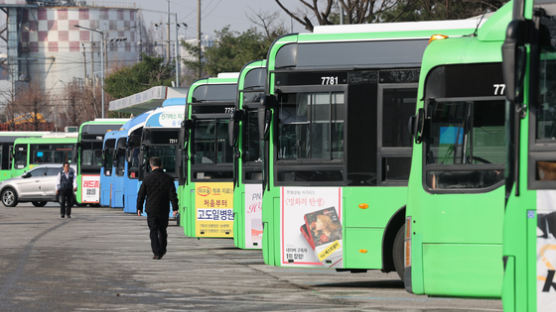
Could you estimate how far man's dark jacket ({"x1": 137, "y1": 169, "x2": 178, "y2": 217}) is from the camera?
17.8 metres

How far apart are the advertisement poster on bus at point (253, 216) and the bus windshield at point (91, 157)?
84.3 feet

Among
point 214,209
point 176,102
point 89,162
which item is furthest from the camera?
point 89,162

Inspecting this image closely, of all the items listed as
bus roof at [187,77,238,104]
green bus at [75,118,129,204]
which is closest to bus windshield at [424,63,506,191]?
bus roof at [187,77,238,104]

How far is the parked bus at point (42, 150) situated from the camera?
157ft

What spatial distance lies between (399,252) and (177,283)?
3.07m

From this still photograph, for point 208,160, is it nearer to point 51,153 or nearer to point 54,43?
point 51,153

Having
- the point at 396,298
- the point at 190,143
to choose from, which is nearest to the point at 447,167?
the point at 396,298

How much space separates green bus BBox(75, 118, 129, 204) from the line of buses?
21566 mm

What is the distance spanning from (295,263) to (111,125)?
3129cm

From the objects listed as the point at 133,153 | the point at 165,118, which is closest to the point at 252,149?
the point at 165,118

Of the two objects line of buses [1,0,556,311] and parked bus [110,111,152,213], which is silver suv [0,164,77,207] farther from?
line of buses [1,0,556,311]

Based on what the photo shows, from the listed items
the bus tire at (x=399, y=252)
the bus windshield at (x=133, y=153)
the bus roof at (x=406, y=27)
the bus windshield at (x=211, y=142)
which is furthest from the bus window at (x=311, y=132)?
the bus windshield at (x=133, y=153)

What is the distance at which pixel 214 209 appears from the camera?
20016 millimetres

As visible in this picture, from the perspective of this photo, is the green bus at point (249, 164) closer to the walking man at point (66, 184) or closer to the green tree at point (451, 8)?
the walking man at point (66, 184)
